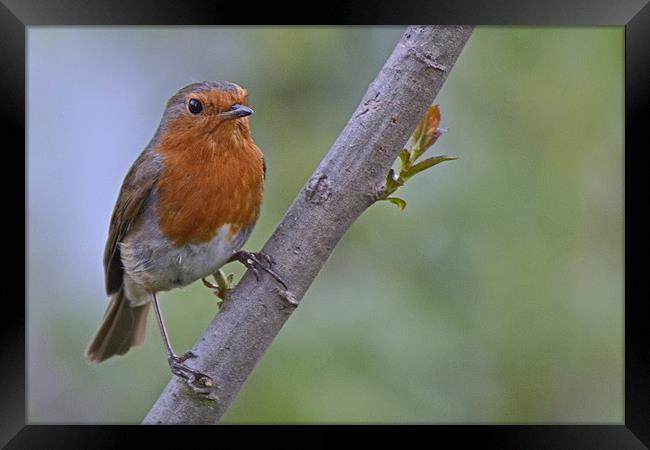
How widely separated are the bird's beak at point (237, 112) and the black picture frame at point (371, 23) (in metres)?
0.29

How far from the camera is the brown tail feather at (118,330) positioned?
12.5 ft

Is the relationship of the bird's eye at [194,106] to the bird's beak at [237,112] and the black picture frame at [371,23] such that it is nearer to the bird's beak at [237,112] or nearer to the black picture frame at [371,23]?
the bird's beak at [237,112]

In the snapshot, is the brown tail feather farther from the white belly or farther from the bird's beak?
the bird's beak

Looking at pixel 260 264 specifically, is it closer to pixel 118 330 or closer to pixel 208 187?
pixel 208 187

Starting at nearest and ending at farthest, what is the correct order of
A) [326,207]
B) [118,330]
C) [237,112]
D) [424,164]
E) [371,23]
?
[424,164] → [326,207] → [371,23] → [237,112] → [118,330]

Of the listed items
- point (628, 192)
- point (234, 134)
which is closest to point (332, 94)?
point (234, 134)

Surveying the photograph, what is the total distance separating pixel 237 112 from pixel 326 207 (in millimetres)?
A: 539

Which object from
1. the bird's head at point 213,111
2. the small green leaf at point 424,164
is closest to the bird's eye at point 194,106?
the bird's head at point 213,111

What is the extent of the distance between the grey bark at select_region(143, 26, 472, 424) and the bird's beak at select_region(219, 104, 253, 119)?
1.33 ft

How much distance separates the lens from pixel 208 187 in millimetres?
3178

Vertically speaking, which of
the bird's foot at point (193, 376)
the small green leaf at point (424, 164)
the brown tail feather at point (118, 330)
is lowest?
the bird's foot at point (193, 376)

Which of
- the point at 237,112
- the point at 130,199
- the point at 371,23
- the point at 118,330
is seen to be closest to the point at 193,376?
the point at 130,199

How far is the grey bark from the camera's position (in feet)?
9.14

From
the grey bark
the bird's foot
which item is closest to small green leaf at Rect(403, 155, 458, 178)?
the grey bark
